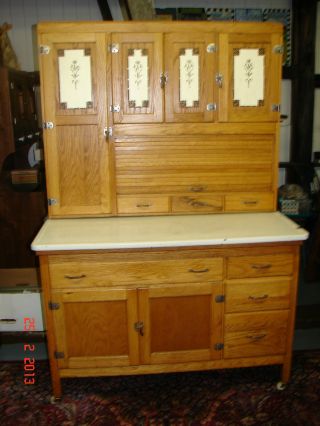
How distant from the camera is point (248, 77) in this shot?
7.57 ft

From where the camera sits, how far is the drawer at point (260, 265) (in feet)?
7.11

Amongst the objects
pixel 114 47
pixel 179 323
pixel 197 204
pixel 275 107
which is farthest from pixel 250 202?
pixel 114 47

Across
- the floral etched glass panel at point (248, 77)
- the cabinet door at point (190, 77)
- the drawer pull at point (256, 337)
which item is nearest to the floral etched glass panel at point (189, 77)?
the cabinet door at point (190, 77)

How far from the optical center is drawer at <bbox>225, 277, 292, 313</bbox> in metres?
2.20

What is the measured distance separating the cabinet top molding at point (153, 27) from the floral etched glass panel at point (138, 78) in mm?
121

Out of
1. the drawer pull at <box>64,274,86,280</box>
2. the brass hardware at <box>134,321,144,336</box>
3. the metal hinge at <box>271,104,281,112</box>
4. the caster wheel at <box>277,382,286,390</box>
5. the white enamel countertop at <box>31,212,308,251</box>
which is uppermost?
the metal hinge at <box>271,104,281,112</box>

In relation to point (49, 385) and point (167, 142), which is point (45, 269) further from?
point (167, 142)

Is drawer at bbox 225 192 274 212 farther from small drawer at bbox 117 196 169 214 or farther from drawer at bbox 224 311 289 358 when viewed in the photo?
drawer at bbox 224 311 289 358

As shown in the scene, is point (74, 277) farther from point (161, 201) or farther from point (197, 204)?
point (197, 204)

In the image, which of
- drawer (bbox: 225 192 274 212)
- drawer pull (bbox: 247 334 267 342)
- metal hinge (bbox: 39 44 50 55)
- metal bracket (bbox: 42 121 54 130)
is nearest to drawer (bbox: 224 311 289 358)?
drawer pull (bbox: 247 334 267 342)

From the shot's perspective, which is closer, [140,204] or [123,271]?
[123,271]

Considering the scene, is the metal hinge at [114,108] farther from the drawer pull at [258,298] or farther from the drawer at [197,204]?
the drawer pull at [258,298]

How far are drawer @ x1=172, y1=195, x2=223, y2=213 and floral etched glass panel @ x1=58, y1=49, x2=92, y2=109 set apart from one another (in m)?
0.73

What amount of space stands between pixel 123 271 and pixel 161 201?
20.1 inches
